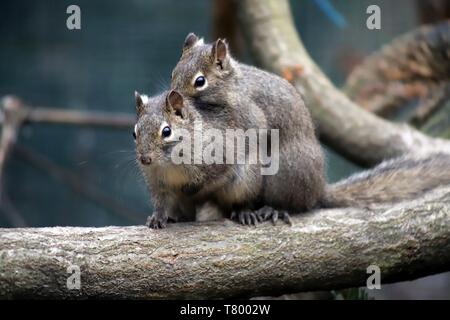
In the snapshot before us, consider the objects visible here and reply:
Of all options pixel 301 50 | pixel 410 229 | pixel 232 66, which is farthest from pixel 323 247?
pixel 301 50

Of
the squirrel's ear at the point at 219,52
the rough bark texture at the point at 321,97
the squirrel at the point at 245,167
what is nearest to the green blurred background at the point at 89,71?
the rough bark texture at the point at 321,97

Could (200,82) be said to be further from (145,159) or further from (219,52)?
(145,159)

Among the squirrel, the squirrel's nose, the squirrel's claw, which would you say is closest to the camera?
the squirrel's nose

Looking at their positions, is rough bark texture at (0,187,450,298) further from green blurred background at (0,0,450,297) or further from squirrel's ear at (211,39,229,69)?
green blurred background at (0,0,450,297)

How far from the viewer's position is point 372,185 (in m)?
3.55

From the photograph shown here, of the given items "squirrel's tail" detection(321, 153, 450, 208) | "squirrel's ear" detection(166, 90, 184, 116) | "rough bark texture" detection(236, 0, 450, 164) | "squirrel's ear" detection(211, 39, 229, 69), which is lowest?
"squirrel's tail" detection(321, 153, 450, 208)

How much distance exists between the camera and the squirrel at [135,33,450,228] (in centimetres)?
322

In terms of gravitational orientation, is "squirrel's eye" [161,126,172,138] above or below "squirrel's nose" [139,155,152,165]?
above

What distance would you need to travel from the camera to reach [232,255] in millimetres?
2902

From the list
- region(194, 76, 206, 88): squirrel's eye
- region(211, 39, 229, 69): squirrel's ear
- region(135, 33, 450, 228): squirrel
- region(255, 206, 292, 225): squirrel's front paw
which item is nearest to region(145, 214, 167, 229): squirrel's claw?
region(135, 33, 450, 228): squirrel

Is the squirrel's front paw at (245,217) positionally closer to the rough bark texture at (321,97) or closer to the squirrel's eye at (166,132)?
the squirrel's eye at (166,132)

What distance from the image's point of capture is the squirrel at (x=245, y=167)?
3.22 m

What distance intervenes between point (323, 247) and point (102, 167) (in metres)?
3.76

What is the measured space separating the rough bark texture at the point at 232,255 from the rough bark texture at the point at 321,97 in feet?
3.70
